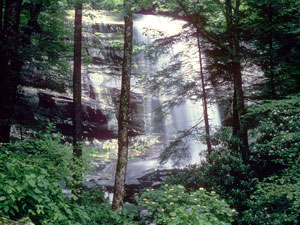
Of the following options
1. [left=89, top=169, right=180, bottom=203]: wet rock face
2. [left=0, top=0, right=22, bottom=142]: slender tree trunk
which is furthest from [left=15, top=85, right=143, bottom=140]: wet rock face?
[left=0, top=0, right=22, bottom=142]: slender tree trunk

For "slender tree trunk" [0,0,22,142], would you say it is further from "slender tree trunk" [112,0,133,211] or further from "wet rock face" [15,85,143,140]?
"wet rock face" [15,85,143,140]

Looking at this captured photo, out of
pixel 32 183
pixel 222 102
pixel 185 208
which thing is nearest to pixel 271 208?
pixel 185 208

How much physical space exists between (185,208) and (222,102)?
7.98 m

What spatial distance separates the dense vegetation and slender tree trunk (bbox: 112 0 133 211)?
0.96 ft

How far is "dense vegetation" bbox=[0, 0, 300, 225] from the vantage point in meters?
5.57

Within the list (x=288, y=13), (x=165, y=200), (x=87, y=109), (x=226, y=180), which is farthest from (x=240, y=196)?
(x=87, y=109)

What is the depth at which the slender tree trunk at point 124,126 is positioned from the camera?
625 centimetres

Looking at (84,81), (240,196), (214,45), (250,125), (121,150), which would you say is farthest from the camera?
(84,81)

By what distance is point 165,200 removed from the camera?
5484mm

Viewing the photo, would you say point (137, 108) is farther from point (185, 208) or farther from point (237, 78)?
point (185, 208)

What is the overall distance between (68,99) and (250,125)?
14570 mm

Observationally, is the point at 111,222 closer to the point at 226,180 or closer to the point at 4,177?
the point at 4,177

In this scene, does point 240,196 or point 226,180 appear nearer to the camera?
point 240,196

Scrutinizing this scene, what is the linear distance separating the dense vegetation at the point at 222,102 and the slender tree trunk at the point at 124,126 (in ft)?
0.96
